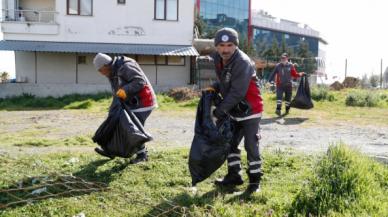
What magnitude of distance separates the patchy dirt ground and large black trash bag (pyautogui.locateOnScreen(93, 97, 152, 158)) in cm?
197

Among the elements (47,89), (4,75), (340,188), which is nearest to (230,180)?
(340,188)

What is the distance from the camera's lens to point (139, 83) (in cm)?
524

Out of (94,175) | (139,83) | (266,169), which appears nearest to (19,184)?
(94,175)

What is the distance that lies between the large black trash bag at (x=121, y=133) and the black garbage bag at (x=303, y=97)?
7609 mm

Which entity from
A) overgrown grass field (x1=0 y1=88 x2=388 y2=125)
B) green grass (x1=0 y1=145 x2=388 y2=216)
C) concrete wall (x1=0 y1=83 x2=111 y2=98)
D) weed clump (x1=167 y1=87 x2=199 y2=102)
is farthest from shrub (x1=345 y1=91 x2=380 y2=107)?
green grass (x1=0 y1=145 x2=388 y2=216)

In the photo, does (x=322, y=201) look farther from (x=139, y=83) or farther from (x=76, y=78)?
(x=76, y=78)

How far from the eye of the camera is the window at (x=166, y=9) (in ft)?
73.1

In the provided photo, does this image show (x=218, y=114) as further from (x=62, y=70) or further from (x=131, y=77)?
(x=62, y=70)

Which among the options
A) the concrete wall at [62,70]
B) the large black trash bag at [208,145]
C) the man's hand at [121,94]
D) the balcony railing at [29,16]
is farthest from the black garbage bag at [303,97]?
the balcony railing at [29,16]

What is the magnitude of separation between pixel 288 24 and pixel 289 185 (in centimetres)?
7089

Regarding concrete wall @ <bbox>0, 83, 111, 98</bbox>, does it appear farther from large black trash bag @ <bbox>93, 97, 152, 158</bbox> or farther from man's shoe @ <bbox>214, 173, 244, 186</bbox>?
man's shoe @ <bbox>214, 173, 244, 186</bbox>

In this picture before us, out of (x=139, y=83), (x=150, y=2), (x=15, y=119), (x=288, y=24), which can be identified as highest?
(x=288, y=24)

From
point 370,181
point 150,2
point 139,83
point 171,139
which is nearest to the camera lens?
point 370,181

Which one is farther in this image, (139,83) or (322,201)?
(139,83)
